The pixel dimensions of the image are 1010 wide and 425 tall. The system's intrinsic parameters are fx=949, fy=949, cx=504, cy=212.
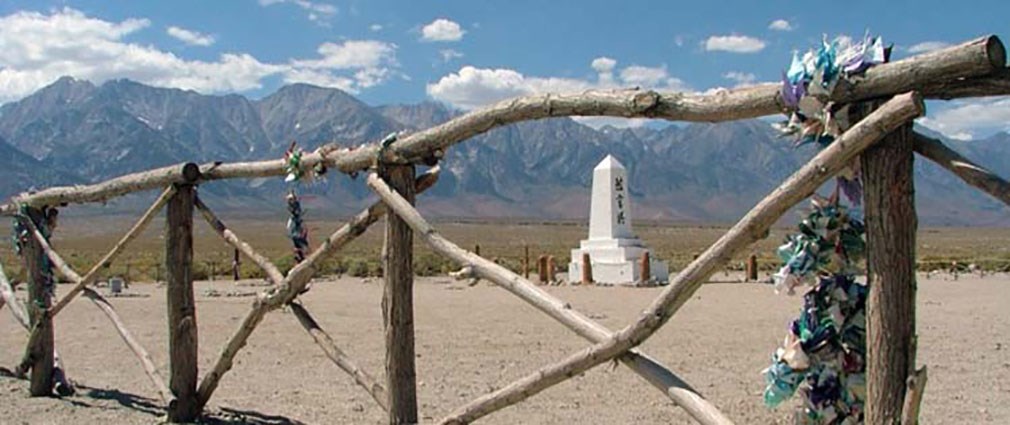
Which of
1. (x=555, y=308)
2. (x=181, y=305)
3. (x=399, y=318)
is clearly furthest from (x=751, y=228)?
(x=181, y=305)

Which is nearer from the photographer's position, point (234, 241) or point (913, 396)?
point (913, 396)

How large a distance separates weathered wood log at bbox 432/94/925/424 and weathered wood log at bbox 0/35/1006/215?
0.39ft

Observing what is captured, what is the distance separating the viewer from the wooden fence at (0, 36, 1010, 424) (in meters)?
3.05

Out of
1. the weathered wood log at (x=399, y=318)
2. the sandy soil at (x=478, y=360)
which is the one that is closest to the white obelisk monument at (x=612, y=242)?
the sandy soil at (x=478, y=360)

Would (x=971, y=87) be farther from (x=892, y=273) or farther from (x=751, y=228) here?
(x=751, y=228)

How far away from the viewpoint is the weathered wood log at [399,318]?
17.4 ft

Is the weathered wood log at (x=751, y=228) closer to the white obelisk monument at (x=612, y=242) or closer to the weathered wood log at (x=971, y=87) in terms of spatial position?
the weathered wood log at (x=971, y=87)

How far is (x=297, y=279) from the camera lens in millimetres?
6082

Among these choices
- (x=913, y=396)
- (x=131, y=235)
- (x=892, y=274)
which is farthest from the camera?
(x=131, y=235)

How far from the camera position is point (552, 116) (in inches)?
178

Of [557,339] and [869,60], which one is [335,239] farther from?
[557,339]

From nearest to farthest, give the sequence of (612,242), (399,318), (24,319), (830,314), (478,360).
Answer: (830,314), (399,318), (24,319), (478,360), (612,242)

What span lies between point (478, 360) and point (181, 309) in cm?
433

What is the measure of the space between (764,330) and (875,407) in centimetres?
1078
